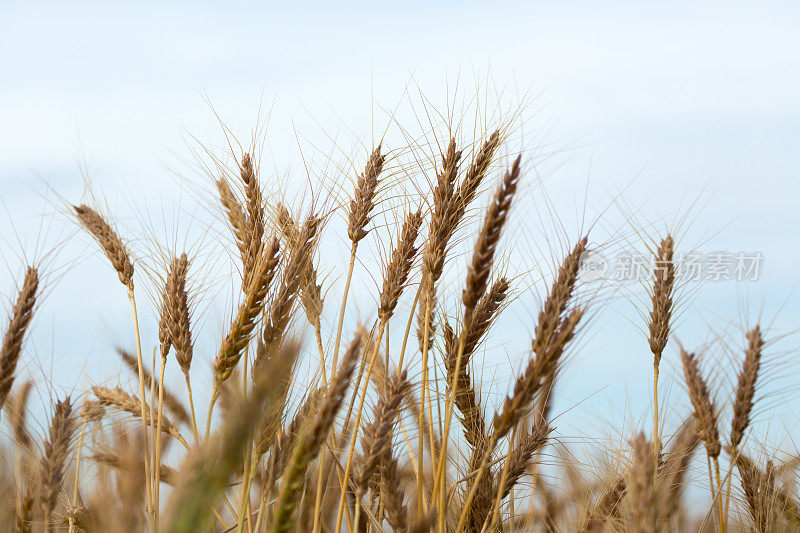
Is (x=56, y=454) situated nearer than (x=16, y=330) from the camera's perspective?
Yes

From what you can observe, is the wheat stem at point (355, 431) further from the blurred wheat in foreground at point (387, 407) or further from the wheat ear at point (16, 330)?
the wheat ear at point (16, 330)

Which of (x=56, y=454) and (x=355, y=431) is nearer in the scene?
(x=355, y=431)

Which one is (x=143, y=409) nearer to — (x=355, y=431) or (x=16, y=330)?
(x=16, y=330)

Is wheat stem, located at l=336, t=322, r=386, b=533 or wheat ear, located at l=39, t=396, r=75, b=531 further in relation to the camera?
wheat ear, located at l=39, t=396, r=75, b=531

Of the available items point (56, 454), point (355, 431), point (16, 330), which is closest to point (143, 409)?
point (56, 454)

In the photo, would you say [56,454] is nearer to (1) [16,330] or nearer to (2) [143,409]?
(2) [143,409]

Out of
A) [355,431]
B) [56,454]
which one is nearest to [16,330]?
[56,454]

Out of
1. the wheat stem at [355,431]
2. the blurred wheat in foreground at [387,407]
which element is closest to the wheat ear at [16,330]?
the blurred wheat in foreground at [387,407]

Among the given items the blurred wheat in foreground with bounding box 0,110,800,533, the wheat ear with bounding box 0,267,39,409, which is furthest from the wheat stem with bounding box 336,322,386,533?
the wheat ear with bounding box 0,267,39,409

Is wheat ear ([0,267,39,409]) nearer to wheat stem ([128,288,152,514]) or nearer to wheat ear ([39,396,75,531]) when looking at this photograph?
wheat ear ([39,396,75,531])

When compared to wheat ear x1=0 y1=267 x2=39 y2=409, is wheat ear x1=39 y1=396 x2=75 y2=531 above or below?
below

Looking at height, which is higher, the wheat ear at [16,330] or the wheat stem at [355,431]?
the wheat ear at [16,330]

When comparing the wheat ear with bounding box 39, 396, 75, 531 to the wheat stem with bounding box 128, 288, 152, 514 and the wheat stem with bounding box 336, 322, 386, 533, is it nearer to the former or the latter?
the wheat stem with bounding box 128, 288, 152, 514

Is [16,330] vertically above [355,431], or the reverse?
[16,330]
